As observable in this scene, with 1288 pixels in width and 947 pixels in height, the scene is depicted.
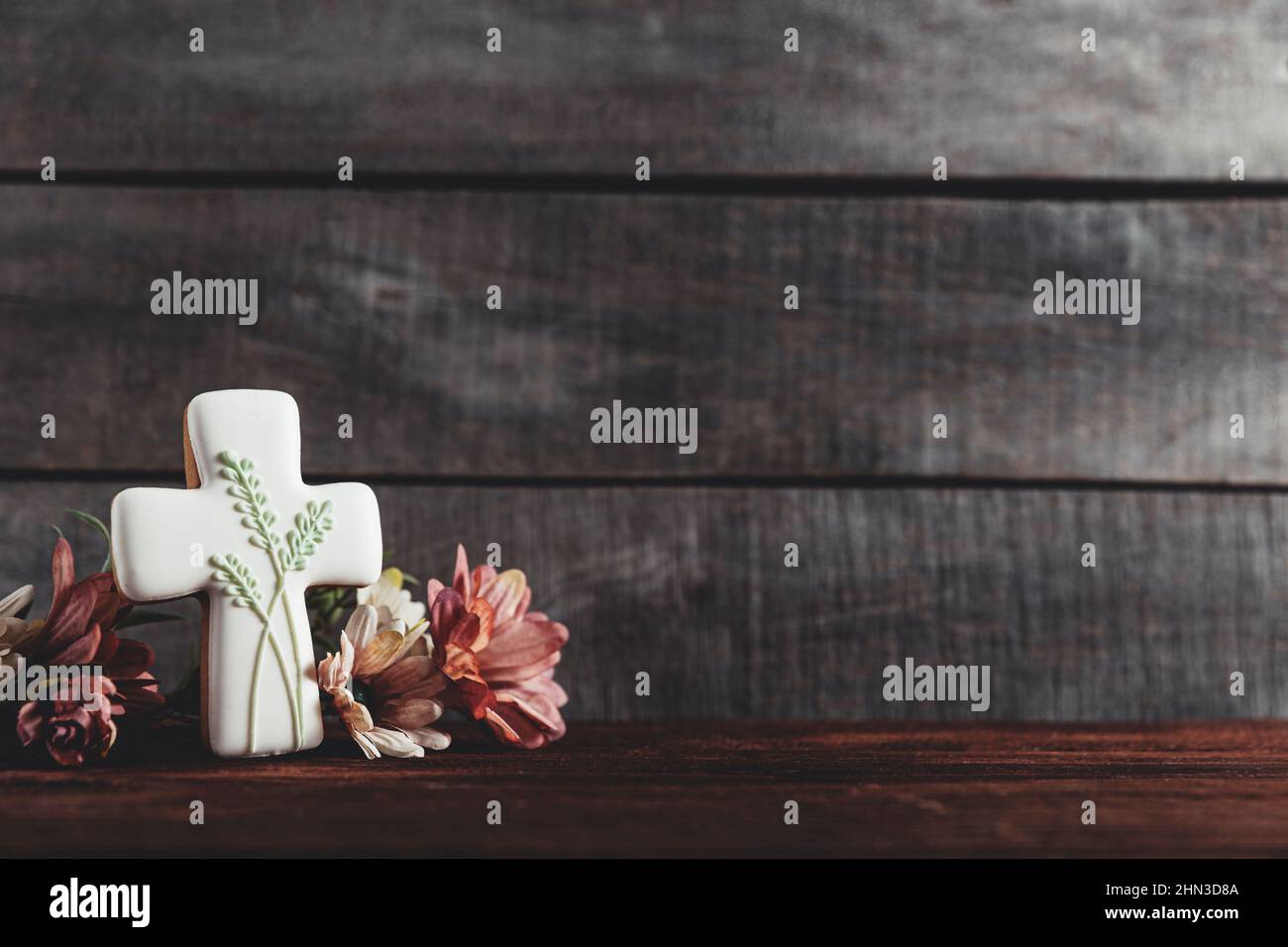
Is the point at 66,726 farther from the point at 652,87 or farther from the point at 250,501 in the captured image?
the point at 652,87

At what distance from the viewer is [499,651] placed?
0.60m

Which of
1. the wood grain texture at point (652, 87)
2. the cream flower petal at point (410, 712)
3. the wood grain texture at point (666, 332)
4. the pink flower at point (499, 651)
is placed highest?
the wood grain texture at point (652, 87)

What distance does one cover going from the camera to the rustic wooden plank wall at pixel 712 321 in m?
0.80

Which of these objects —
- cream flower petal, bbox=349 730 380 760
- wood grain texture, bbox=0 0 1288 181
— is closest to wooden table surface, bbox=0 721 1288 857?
cream flower petal, bbox=349 730 380 760

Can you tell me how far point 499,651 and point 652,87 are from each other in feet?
1.56

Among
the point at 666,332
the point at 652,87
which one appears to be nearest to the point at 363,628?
the point at 666,332

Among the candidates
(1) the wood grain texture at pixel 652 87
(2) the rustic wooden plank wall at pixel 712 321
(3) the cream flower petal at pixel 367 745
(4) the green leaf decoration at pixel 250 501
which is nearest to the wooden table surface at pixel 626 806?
(3) the cream flower petal at pixel 367 745

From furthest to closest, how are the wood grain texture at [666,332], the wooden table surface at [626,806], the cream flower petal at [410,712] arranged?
the wood grain texture at [666,332], the cream flower petal at [410,712], the wooden table surface at [626,806]

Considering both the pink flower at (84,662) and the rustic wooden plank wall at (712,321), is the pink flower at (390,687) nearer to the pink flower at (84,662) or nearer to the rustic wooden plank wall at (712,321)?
the pink flower at (84,662)

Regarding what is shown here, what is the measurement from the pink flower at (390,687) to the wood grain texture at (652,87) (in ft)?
1.33

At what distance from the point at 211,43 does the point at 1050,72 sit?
67 cm

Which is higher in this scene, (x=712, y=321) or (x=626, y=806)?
(x=712, y=321)

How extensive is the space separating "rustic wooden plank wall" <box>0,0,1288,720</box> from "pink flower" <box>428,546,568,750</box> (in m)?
0.19

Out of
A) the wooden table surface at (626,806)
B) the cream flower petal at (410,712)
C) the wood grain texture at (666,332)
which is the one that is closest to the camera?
the wooden table surface at (626,806)
